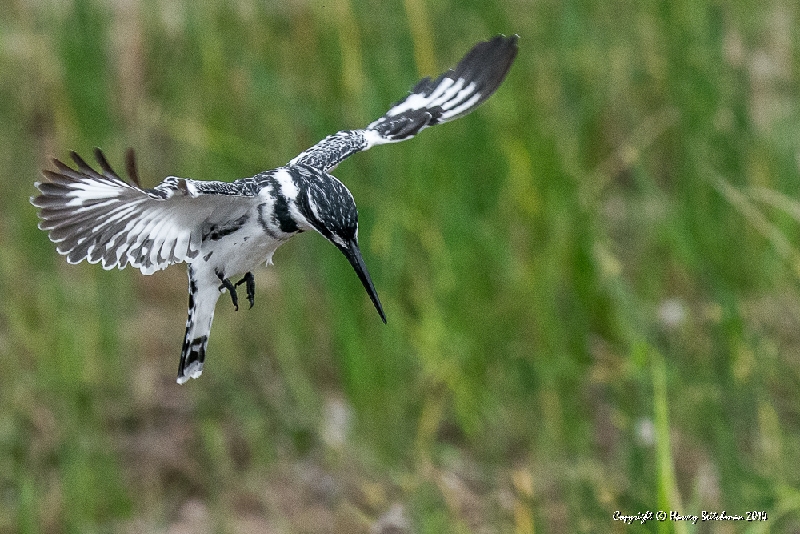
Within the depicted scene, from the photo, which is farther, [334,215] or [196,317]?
[196,317]

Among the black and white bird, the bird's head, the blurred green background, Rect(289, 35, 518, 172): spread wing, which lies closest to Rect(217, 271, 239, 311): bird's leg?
the black and white bird

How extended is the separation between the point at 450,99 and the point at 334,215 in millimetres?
797

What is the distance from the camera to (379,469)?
3230 millimetres

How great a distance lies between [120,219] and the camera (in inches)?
50.4

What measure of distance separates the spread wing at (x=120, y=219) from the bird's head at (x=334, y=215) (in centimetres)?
6

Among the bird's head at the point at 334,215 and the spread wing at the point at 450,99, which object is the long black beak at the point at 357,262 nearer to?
the bird's head at the point at 334,215

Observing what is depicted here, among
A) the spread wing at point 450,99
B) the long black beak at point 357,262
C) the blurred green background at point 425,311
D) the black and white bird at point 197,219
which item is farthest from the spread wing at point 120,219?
the blurred green background at point 425,311

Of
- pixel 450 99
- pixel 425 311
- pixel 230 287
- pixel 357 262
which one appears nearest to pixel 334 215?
pixel 357 262

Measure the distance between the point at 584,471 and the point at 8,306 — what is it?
1965 millimetres

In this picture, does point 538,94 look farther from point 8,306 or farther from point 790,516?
point 8,306

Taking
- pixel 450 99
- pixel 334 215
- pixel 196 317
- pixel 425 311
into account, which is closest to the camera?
pixel 334 215

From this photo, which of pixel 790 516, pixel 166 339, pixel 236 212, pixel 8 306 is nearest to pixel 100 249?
pixel 236 212

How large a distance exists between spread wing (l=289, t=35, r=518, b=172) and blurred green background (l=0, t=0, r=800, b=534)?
Result: 2.61ft

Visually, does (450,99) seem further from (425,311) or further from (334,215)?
(425,311)
